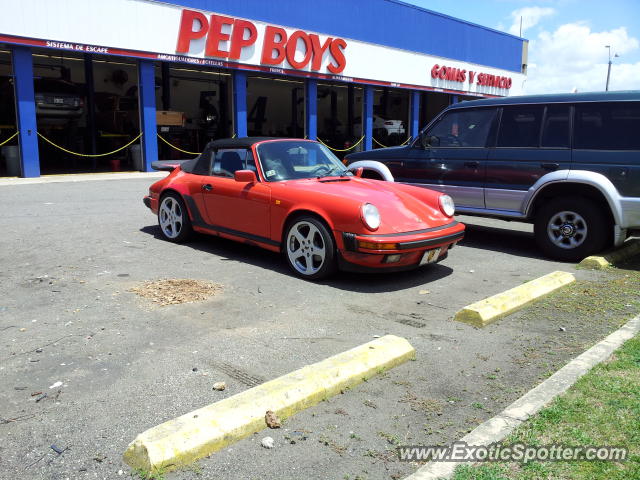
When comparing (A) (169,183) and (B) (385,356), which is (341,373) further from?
(A) (169,183)

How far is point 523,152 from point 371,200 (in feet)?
9.13

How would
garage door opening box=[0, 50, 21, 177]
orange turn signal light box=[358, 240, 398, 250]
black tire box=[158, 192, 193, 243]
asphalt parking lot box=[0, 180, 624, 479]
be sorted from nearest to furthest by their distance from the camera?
asphalt parking lot box=[0, 180, 624, 479]
orange turn signal light box=[358, 240, 398, 250]
black tire box=[158, 192, 193, 243]
garage door opening box=[0, 50, 21, 177]

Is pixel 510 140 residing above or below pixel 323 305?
above

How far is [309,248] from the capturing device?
5.65 m

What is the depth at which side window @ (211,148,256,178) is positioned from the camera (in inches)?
253

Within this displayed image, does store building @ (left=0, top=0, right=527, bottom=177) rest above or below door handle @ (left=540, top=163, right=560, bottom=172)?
above

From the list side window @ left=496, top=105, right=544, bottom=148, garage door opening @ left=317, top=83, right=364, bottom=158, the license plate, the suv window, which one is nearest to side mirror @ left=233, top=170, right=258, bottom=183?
the license plate

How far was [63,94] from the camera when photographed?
17531mm

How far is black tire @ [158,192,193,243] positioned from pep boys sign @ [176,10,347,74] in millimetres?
12076

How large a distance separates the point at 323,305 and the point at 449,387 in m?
1.74

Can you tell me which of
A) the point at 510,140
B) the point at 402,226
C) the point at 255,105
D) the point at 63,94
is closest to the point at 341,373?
the point at 402,226

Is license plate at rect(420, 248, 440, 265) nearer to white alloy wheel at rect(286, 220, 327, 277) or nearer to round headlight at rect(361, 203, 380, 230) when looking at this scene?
round headlight at rect(361, 203, 380, 230)

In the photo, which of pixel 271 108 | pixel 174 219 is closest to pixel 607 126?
pixel 174 219

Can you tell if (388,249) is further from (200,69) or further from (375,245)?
(200,69)
